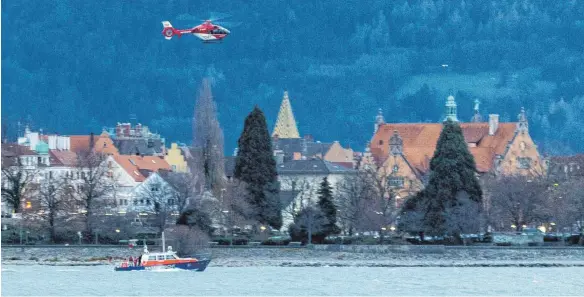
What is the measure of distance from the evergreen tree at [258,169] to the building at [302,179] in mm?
5293

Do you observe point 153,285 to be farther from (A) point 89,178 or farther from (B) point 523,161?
(B) point 523,161

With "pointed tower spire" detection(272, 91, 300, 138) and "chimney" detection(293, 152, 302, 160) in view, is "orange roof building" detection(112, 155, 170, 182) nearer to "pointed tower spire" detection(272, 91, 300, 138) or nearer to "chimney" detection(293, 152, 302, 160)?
"chimney" detection(293, 152, 302, 160)

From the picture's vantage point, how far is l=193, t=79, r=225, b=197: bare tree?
282 ft

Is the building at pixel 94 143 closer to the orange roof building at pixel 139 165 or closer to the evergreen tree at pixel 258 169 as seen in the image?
the orange roof building at pixel 139 165

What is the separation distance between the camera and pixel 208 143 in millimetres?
86688

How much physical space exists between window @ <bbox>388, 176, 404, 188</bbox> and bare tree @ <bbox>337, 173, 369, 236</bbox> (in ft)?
9.73

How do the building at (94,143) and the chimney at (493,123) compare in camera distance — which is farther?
the building at (94,143)

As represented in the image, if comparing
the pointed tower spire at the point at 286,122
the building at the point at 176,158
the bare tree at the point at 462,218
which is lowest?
the bare tree at the point at 462,218

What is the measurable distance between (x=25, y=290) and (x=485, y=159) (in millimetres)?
57129

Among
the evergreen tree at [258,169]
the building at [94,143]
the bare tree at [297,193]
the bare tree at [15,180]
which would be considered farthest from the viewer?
the building at [94,143]

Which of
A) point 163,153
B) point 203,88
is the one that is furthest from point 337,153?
point 203,88

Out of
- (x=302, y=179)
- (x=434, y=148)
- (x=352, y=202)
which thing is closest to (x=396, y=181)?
(x=302, y=179)

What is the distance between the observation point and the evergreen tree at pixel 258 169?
8225 cm

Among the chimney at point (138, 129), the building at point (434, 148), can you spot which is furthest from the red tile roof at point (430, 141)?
the chimney at point (138, 129)
